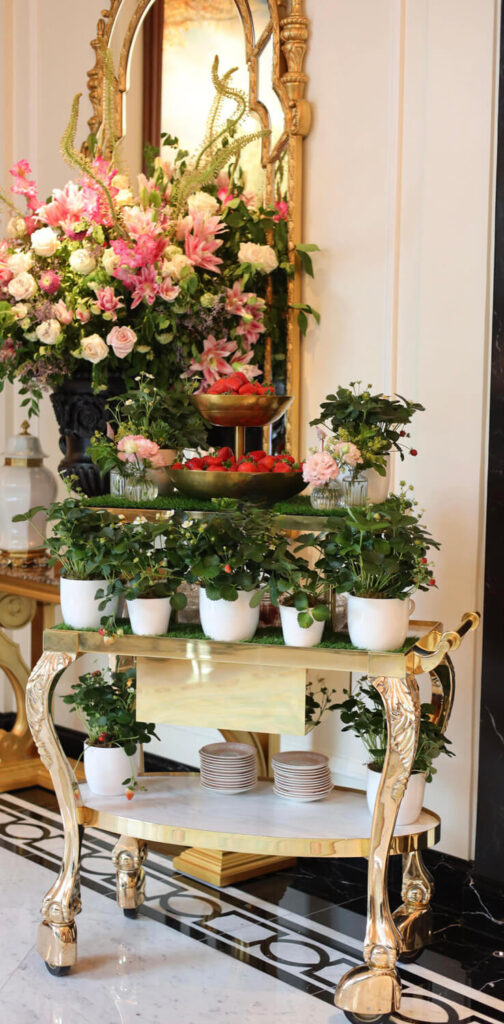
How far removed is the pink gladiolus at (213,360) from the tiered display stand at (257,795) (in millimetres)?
798

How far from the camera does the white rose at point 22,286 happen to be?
11.0ft

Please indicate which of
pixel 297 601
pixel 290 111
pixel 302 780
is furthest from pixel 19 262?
pixel 302 780

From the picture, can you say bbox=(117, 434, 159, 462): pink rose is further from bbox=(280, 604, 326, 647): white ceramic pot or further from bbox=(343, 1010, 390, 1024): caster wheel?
bbox=(343, 1010, 390, 1024): caster wheel

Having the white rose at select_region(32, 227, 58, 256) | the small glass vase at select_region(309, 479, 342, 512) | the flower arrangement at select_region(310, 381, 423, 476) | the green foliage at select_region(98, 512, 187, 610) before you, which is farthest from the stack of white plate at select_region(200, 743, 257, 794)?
the white rose at select_region(32, 227, 58, 256)

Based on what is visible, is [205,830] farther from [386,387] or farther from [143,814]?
[386,387]

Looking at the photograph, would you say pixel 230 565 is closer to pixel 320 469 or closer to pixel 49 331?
pixel 320 469

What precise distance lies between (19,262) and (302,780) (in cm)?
169

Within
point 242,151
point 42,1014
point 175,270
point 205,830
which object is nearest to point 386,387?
point 175,270

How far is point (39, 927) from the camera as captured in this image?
9.45ft

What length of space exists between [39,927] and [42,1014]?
0.96ft

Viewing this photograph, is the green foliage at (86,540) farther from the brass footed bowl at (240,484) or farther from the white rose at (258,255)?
the white rose at (258,255)

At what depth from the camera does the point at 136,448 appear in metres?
2.94

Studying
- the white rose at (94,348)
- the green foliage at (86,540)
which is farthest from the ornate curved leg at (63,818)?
the white rose at (94,348)

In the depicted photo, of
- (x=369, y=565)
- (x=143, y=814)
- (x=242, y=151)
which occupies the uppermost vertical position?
(x=242, y=151)
